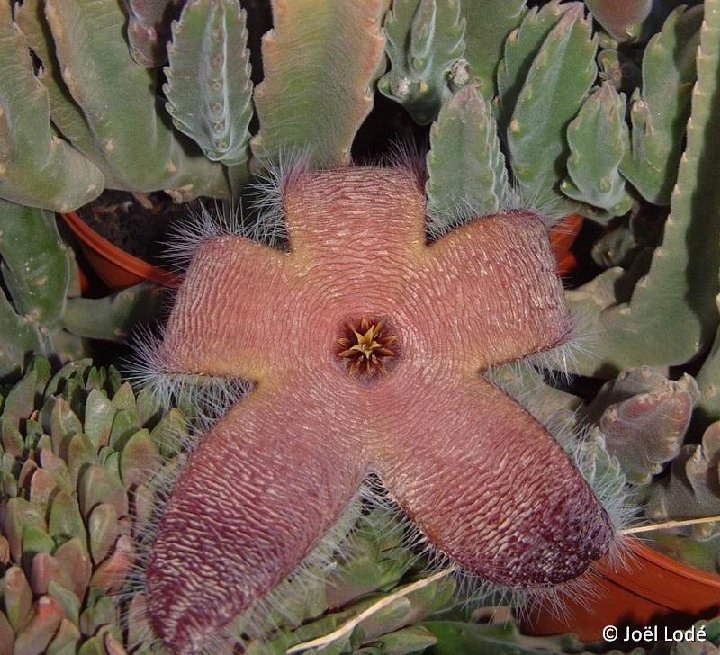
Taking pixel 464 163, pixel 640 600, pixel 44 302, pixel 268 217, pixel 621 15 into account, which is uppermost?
pixel 621 15

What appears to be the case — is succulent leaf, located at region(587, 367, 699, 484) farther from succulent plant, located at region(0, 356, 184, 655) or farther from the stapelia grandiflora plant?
succulent plant, located at region(0, 356, 184, 655)

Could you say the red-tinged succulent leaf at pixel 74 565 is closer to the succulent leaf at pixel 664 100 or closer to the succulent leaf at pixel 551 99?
the succulent leaf at pixel 551 99

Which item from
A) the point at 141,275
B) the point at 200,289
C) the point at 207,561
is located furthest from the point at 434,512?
the point at 141,275

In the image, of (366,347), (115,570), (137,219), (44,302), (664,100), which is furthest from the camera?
(137,219)

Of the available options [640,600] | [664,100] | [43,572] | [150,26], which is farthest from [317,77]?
[640,600]

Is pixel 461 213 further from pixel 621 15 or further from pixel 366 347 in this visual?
pixel 621 15

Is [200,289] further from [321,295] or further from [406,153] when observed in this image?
[406,153]
